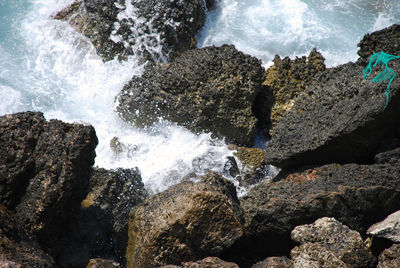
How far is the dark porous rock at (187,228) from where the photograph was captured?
12.6 feet

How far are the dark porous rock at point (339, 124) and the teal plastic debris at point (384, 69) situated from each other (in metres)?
0.06

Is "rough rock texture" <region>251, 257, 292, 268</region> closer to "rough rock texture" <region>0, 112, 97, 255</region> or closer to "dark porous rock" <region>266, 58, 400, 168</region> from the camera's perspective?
"dark porous rock" <region>266, 58, 400, 168</region>

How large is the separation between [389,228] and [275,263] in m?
1.15

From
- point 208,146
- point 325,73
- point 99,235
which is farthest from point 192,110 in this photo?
point 99,235

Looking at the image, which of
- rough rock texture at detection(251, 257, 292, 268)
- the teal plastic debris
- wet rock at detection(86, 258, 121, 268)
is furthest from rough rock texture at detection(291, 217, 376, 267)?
wet rock at detection(86, 258, 121, 268)

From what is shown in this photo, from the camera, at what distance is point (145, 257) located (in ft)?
12.7

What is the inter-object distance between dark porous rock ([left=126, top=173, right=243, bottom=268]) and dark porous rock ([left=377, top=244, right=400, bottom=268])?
4.35 feet

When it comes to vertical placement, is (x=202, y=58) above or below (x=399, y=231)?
below

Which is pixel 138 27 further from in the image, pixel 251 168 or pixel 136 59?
pixel 251 168

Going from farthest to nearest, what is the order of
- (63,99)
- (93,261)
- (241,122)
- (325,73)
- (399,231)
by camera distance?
(63,99) → (241,122) → (325,73) → (93,261) → (399,231)

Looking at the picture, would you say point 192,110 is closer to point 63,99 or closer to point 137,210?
point 137,210

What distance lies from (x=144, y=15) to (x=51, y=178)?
15.6 feet

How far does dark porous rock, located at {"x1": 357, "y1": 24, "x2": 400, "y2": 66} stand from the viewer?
18.1 ft

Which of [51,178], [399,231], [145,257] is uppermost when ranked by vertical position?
[399,231]
